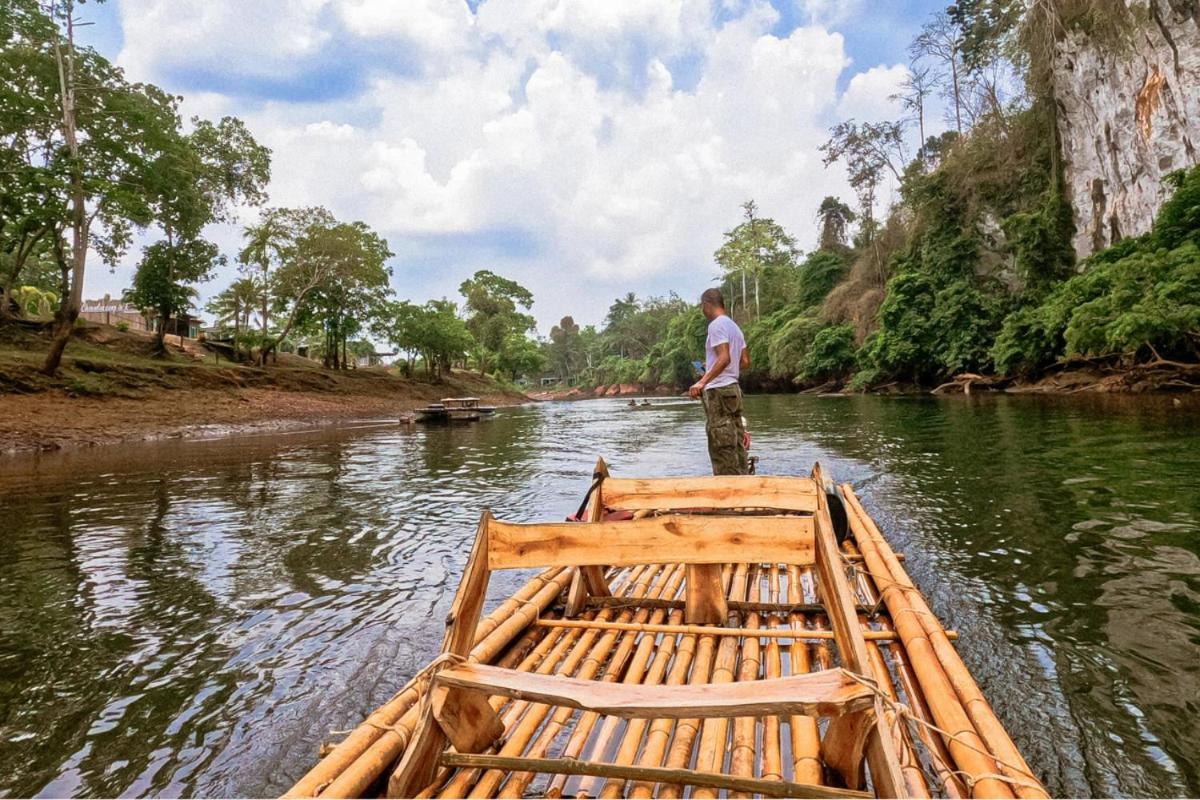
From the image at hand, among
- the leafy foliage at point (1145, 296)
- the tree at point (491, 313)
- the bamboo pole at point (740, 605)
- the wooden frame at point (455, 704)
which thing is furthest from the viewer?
the tree at point (491, 313)

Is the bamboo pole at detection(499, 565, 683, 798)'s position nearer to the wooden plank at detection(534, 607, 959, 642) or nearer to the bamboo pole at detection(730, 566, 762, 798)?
the wooden plank at detection(534, 607, 959, 642)

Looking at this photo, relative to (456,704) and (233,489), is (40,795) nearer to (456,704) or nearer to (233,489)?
(456,704)

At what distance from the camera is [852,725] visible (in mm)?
1658

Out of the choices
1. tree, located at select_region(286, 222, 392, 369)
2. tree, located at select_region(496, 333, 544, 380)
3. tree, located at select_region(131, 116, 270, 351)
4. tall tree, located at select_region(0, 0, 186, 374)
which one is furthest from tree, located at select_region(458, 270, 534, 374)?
tall tree, located at select_region(0, 0, 186, 374)

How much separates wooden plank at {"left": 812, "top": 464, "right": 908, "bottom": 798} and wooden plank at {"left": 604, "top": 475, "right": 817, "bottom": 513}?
1.17 m

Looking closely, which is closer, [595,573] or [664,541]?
[664,541]

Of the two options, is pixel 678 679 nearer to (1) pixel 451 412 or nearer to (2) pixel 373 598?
(2) pixel 373 598

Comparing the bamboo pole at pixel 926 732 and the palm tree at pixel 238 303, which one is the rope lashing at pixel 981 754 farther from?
the palm tree at pixel 238 303

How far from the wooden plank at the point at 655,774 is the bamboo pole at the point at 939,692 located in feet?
1.83

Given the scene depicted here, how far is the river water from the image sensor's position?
2.51 m

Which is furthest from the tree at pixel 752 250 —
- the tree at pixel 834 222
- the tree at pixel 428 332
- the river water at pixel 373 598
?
the river water at pixel 373 598

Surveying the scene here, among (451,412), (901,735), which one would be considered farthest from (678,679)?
(451,412)

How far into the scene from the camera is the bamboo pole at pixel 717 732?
1812 mm

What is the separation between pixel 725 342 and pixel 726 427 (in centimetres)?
95
